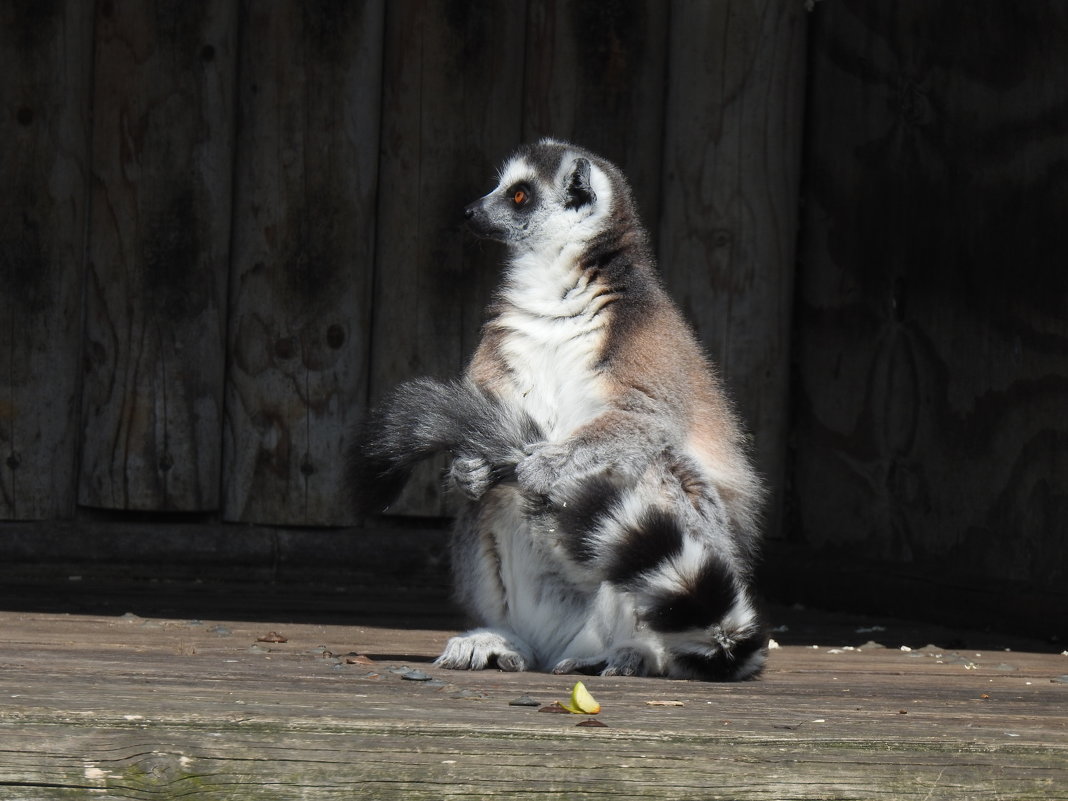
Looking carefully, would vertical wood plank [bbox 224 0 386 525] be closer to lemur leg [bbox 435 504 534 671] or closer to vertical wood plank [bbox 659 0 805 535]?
vertical wood plank [bbox 659 0 805 535]

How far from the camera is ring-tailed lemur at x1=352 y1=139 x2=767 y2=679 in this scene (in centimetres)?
328

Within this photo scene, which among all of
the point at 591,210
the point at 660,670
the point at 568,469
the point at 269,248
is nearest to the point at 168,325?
the point at 269,248

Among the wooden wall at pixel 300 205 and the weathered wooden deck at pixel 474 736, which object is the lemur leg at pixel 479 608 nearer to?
the weathered wooden deck at pixel 474 736

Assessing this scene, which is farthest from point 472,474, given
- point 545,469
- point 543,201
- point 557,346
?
point 543,201

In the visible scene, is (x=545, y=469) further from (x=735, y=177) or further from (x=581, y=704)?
(x=735, y=177)

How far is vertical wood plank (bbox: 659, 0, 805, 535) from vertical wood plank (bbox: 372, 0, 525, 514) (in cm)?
63

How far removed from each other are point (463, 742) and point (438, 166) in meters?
3.31

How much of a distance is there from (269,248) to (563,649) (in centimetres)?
235

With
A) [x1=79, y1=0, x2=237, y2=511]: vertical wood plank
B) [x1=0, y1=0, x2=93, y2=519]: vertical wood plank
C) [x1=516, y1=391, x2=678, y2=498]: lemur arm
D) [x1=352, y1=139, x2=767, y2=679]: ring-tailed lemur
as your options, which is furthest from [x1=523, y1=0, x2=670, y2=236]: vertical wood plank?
[x1=516, y1=391, x2=678, y2=498]: lemur arm

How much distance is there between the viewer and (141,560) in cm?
525

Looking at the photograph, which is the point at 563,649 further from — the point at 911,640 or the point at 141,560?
the point at 141,560

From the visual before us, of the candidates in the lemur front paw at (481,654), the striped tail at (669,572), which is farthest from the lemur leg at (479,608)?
the striped tail at (669,572)

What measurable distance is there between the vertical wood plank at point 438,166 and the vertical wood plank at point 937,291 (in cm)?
122

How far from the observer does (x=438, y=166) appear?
17.6 feet
